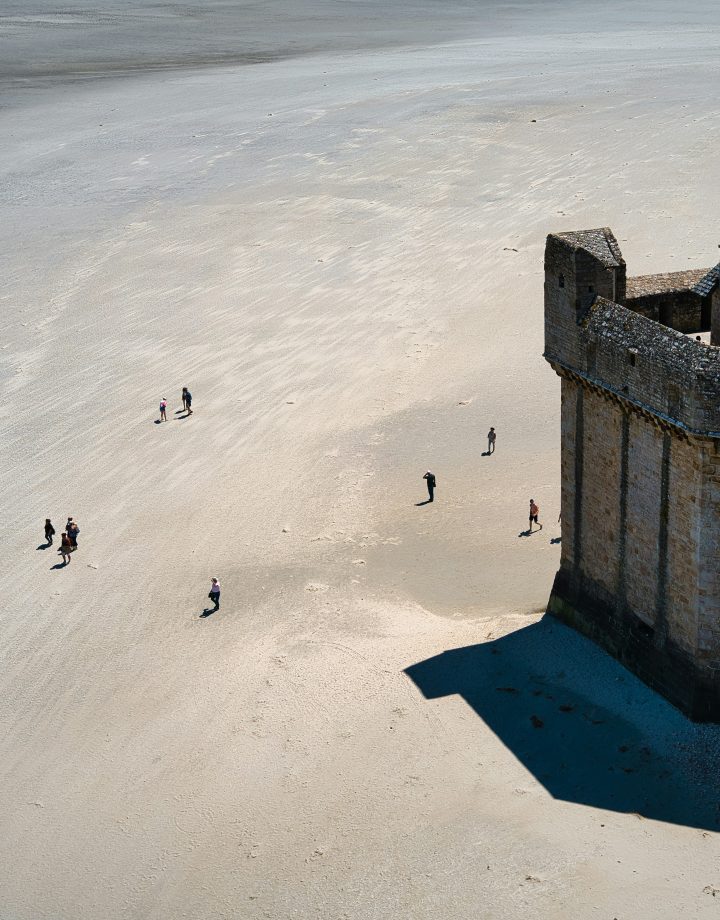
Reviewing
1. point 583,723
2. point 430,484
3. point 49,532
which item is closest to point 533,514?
point 430,484

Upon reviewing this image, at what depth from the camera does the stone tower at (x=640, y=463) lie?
2569 cm

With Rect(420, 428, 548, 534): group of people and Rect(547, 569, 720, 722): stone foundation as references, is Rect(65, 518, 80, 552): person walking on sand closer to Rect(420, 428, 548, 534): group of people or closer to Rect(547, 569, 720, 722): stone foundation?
Rect(420, 428, 548, 534): group of people

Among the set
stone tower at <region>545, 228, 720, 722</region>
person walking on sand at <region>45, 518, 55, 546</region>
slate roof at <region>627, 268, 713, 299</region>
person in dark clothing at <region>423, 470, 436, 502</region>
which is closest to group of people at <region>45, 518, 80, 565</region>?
person walking on sand at <region>45, 518, 55, 546</region>

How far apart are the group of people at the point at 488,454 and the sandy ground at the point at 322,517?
458mm

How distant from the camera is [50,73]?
114438 mm

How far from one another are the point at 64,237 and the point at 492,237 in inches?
851

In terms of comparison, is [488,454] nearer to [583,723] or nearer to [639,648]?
[639,648]

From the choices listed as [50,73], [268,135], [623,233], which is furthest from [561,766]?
[50,73]

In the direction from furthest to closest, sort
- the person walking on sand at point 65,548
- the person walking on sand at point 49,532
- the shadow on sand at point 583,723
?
the person walking on sand at point 49,532
the person walking on sand at point 65,548
the shadow on sand at point 583,723

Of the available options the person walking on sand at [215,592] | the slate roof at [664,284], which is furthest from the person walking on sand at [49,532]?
the slate roof at [664,284]

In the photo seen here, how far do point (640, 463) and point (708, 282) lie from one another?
14.9 feet

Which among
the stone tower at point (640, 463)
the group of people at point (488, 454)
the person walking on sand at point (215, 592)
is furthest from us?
the group of people at point (488, 454)

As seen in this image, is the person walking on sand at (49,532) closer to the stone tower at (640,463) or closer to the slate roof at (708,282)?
the stone tower at (640,463)

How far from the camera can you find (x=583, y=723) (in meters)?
27.5
